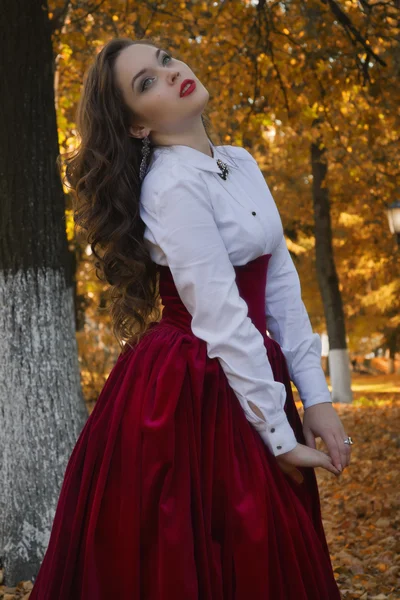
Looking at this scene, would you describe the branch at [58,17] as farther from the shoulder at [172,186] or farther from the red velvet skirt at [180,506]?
the red velvet skirt at [180,506]

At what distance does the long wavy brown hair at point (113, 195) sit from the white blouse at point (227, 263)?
67mm

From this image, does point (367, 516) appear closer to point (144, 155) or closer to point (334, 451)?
point (334, 451)

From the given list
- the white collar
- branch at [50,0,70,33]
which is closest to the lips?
the white collar

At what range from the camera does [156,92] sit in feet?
7.56

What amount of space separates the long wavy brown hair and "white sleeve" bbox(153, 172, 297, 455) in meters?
0.22

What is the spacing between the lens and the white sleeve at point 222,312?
2057 millimetres

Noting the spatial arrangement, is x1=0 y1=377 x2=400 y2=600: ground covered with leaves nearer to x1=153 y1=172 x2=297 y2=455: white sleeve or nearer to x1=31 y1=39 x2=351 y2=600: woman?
x1=31 y1=39 x2=351 y2=600: woman

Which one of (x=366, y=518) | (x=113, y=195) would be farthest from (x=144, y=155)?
(x=366, y=518)

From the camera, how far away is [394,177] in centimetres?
935

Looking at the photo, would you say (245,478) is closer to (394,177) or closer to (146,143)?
(146,143)

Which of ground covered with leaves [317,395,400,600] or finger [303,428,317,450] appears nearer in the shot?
Answer: finger [303,428,317,450]

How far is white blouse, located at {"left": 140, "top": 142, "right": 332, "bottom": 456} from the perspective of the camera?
206 cm

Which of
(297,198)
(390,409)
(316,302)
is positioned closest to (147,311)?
(390,409)

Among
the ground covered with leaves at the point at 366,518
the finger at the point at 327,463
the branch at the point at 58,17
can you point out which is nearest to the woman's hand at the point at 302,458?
the finger at the point at 327,463
